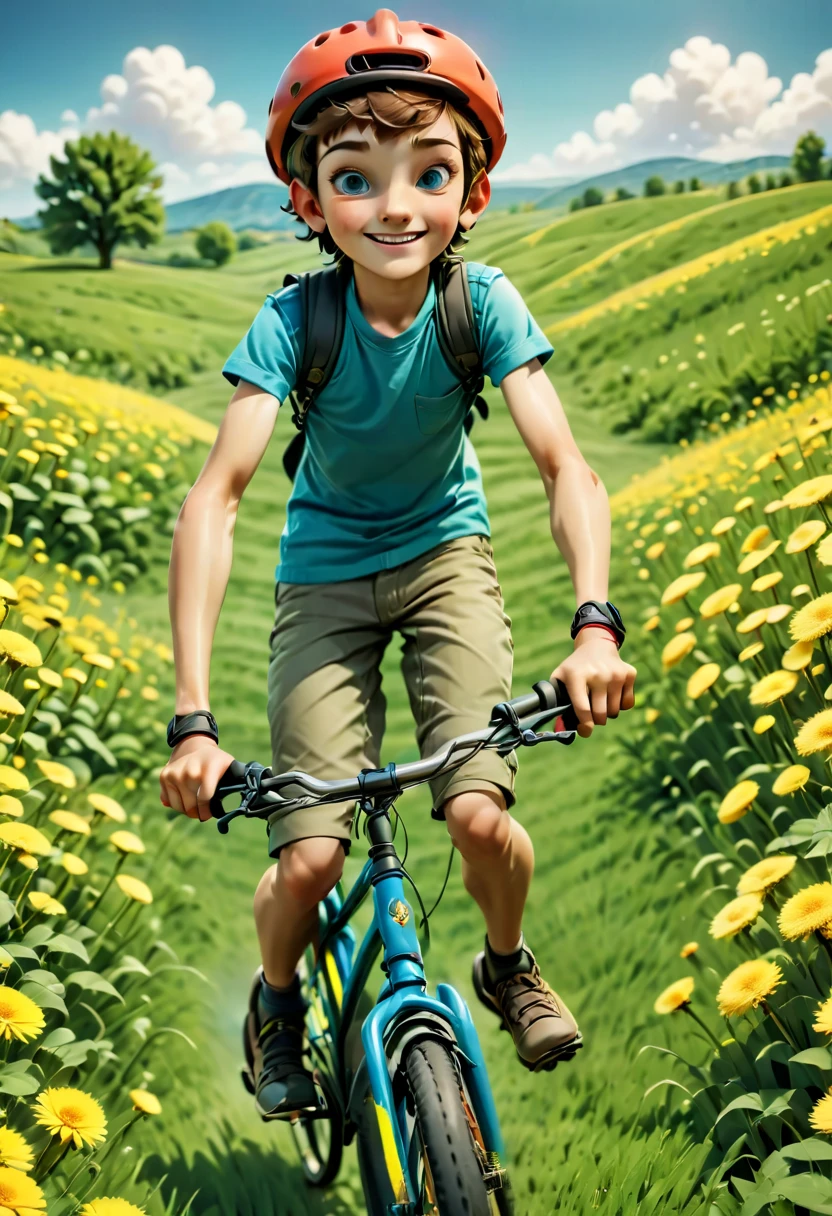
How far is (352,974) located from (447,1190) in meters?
0.80

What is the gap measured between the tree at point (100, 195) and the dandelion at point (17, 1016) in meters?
6.90

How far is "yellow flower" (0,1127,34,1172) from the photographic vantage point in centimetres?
201

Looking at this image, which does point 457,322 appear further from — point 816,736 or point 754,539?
point 754,539

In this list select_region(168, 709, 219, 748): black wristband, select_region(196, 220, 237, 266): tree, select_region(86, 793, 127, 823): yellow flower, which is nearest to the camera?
select_region(168, 709, 219, 748): black wristband

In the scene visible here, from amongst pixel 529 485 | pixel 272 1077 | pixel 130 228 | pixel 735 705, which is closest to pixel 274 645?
pixel 272 1077

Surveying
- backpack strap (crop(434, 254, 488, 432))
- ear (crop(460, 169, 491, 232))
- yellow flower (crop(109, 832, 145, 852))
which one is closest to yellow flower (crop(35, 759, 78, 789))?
yellow flower (crop(109, 832, 145, 852))

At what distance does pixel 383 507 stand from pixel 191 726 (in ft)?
2.82

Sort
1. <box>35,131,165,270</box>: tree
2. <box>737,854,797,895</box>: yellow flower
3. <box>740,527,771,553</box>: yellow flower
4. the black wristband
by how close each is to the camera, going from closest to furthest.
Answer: the black wristband, <box>737,854,797,895</box>: yellow flower, <box>740,527,771,553</box>: yellow flower, <box>35,131,165,270</box>: tree

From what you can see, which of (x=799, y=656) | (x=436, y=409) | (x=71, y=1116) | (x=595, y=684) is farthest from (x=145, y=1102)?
(x=799, y=656)

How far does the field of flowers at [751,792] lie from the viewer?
2.21m

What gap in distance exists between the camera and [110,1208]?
2145 millimetres

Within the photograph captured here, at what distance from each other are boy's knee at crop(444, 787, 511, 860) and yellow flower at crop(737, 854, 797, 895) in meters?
0.55

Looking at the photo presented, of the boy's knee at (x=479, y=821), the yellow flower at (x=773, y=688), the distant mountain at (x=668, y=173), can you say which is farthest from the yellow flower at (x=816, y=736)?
the distant mountain at (x=668, y=173)

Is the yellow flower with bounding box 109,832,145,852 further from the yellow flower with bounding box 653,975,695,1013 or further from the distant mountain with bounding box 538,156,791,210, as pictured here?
the distant mountain with bounding box 538,156,791,210
